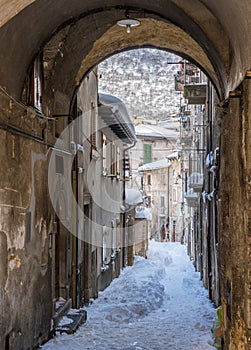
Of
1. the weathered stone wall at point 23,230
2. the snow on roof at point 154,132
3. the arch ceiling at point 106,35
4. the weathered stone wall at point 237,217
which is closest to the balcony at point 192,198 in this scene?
the arch ceiling at point 106,35

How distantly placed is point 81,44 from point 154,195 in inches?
1668

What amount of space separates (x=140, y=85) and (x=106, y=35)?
64749 mm

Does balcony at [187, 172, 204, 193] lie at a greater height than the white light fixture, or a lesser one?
lesser

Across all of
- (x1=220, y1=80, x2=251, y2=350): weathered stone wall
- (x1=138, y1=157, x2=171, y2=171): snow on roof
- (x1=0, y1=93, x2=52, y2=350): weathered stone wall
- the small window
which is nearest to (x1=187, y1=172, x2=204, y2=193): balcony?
the small window

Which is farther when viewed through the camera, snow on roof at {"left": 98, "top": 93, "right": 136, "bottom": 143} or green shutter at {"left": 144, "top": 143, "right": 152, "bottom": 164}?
green shutter at {"left": 144, "top": 143, "right": 152, "bottom": 164}

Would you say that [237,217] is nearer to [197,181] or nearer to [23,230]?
[23,230]

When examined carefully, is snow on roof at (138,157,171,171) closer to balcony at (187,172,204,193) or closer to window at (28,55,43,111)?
balcony at (187,172,204,193)

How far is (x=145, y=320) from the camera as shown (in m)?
11.7

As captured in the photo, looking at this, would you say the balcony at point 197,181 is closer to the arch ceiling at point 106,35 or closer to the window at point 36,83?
the arch ceiling at point 106,35

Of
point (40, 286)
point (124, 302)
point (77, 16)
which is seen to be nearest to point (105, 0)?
point (77, 16)

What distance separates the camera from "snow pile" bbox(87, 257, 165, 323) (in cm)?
1194

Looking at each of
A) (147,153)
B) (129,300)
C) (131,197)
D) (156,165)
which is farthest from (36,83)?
(147,153)

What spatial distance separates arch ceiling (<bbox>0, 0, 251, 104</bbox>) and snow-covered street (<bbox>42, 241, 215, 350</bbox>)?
4425mm

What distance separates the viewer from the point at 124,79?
73.5 meters
